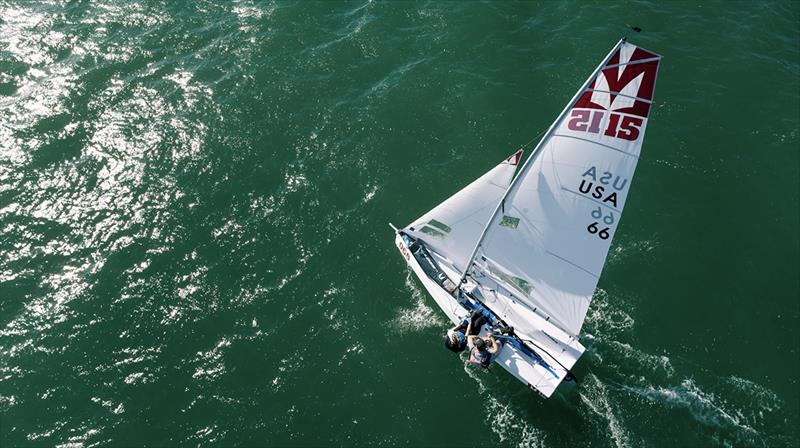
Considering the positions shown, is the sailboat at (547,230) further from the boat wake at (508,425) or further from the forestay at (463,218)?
the boat wake at (508,425)

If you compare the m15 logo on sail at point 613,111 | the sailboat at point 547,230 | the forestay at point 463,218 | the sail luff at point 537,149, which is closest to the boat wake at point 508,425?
the sailboat at point 547,230

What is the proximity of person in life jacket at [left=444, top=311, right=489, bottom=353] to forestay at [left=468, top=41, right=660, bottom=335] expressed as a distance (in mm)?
2558

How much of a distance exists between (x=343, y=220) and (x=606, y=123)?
17820mm

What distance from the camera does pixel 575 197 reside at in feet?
79.8

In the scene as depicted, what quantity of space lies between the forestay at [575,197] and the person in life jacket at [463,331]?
101 inches

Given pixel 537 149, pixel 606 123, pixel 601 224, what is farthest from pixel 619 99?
pixel 601 224

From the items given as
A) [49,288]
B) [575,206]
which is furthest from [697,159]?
[49,288]

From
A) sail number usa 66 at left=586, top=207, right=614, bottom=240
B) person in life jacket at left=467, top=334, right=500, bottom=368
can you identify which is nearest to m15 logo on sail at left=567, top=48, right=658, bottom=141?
sail number usa 66 at left=586, top=207, right=614, bottom=240

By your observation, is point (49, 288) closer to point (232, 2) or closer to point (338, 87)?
point (338, 87)

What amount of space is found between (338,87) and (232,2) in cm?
1388

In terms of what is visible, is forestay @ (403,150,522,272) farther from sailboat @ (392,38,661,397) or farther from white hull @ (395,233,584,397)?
white hull @ (395,233,584,397)

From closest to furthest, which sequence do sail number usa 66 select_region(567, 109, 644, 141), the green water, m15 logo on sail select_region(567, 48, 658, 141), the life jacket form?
m15 logo on sail select_region(567, 48, 658, 141)
sail number usa 66 select_region(567, 109, 644, 141)
the life jacket
the green water

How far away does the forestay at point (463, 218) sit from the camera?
29.1 metres

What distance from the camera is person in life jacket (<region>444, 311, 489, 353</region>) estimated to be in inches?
1133
